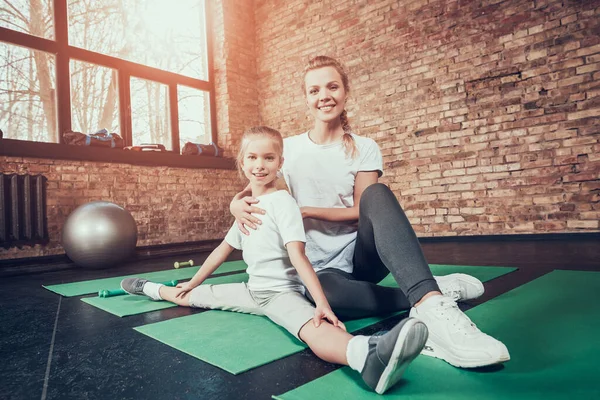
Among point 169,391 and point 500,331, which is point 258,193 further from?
point 500,331

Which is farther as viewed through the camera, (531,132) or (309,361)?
(531,132)

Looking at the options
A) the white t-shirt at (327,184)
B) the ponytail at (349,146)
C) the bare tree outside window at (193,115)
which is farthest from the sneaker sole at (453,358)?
the bare tree outside window at (193,115)

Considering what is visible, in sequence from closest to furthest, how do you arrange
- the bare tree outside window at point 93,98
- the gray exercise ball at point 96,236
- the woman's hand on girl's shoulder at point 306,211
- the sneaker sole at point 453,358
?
the sneaker sole at point 453,358
the woman's hand on girl's shoulder at point 306,211
the gray exercise ball at point 96,236
the bare tree outside window at point 93,98

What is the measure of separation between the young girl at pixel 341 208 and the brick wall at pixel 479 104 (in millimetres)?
2907

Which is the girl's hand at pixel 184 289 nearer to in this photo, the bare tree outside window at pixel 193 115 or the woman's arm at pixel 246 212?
the woman's arm at pixel 246 212

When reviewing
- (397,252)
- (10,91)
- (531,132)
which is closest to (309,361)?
(397,252)

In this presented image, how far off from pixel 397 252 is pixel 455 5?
4.28 metres

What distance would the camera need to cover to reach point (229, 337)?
127 cm

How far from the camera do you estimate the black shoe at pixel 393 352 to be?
0.75 metres

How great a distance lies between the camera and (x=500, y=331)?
1.18 meters

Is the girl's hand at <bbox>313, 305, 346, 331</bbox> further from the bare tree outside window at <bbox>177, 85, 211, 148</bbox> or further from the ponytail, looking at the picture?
the bare tree outside window at <bbox>177, 85, 211, 148</bbox>

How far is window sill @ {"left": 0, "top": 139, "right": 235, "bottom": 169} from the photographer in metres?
3.73

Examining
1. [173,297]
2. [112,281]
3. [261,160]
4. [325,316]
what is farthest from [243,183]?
[325,316]

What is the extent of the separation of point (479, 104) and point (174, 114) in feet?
13.0
